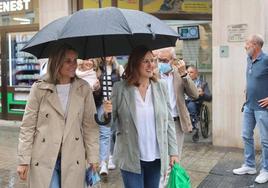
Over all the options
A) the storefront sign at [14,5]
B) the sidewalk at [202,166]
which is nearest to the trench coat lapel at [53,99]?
the sidewalk at [202,166]

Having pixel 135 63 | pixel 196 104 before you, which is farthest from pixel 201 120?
pixel 135 63

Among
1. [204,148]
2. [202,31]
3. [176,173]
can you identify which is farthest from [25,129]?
[202,31]

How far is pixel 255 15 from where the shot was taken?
7320 mm

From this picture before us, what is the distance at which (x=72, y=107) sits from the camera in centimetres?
334

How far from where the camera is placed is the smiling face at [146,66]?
3.53 meters

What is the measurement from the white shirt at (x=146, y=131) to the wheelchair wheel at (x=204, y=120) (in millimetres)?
5119

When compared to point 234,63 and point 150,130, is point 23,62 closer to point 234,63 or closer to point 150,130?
point 234,63

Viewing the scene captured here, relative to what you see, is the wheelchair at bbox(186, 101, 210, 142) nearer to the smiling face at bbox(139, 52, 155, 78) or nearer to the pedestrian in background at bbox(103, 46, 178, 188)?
the pedestrian in background at bbox(103, 46, 178, 188)

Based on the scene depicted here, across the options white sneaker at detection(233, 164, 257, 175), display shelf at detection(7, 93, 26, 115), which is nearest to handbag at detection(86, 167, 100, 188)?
white sneaker at detection(233, 164, 257, 175)

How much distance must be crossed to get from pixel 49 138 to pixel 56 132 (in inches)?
2.7

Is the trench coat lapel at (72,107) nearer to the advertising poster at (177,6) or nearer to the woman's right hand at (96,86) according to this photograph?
the woman's right hand at (96,86)

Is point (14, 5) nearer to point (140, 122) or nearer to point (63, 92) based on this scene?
point (63, 92)

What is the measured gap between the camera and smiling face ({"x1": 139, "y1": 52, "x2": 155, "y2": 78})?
3527 mm

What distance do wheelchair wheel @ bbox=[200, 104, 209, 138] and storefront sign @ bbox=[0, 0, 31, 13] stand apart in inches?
201
